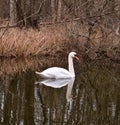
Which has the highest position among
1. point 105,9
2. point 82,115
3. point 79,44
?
point 105,9

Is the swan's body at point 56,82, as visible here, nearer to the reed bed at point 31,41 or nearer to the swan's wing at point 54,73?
the swan's wing at point 54,73

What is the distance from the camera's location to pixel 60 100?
9133 mm

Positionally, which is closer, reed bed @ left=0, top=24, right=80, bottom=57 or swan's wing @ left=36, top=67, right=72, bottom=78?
swan's wing @ left=36, top=67, right=72, bottom=78

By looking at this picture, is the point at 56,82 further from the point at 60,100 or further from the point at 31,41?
the point at 31,41

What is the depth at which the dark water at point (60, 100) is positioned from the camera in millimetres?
7520

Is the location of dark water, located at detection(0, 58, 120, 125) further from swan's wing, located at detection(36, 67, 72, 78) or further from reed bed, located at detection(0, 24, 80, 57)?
reed bed, located at detection(0, 24, 80, 57)

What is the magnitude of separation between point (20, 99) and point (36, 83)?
2256 mm

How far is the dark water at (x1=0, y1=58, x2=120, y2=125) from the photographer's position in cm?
752

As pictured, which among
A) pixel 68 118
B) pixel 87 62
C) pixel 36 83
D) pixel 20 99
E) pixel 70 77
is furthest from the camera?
pixel 87 62

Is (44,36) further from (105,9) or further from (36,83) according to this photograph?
(36,83)

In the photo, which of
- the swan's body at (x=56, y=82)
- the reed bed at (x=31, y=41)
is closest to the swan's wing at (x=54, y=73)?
the swan's body at (x=56, y=82)

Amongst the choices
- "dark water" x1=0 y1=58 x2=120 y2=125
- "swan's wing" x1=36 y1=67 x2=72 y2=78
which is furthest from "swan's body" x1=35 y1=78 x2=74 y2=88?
"swan's wing" x1=36 y1=67 x2=72 y2=78

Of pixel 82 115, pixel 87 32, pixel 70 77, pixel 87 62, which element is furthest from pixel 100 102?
pixel 87 32

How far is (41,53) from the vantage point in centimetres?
1717
